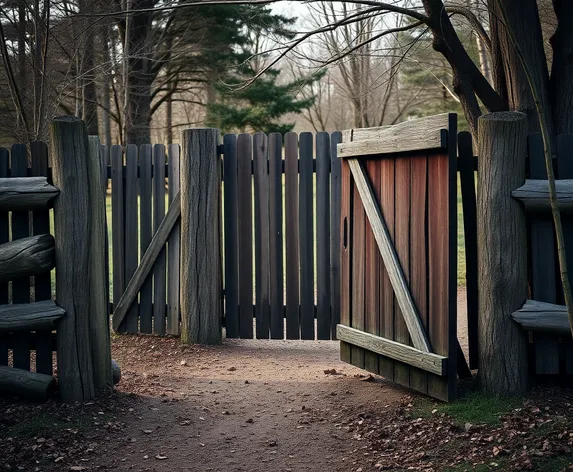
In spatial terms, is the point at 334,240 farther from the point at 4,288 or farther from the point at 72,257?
the point at 4,288

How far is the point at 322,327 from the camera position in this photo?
308 inches

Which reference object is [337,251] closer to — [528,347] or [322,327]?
[322,327]

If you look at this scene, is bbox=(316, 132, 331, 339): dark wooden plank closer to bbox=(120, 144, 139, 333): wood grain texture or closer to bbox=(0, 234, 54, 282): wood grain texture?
bbox=(120, 144, 139, 333): wood grain texture

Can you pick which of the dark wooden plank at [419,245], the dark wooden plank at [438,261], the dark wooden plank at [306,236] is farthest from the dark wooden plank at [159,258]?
the dark wooden plank at [438,261]

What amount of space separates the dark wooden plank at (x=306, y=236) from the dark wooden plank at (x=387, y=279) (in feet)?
5.63

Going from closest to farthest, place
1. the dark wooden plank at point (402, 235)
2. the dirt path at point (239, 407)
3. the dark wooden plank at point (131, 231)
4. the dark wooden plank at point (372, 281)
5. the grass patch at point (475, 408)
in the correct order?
1. the dirt path at point (239, 407)
2. the grass patch at point (475, 408)
3. the dark wooden plank at point (402, 235)
4. the dark wooden plank at point (372, 281)
5. the dark wooden plank at point (131, 231)

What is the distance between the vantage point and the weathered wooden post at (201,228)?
307 inches

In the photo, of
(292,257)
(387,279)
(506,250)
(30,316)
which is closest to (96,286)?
(30,316)

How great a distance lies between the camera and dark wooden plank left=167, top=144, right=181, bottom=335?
8.09m

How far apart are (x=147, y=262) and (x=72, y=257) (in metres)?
2.67

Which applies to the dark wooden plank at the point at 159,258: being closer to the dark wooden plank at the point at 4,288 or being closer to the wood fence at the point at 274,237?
the wood fence at the point at 274,237

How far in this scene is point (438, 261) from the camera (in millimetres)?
5348

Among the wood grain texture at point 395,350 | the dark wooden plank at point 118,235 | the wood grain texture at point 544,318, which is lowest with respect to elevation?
the wood grain texture at point 395,350

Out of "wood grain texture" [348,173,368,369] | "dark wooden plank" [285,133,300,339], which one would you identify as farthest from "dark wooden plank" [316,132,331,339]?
"wood grain texture" [348,173,368,369]
